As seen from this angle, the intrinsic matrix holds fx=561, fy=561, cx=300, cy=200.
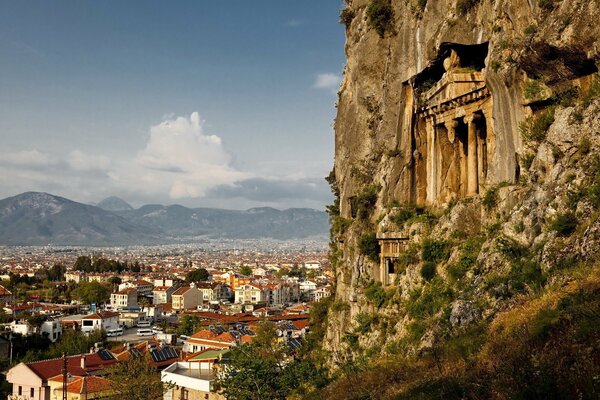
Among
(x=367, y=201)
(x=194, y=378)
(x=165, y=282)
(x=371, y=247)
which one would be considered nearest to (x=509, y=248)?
(x=371, y=247)

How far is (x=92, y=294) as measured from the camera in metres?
95.0

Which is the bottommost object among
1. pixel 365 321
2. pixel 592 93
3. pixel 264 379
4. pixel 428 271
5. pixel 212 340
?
pixel 212 340

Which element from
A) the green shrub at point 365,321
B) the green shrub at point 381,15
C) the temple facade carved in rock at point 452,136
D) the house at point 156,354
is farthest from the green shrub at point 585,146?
the house at point 156,354

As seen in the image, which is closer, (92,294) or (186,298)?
(92,294)

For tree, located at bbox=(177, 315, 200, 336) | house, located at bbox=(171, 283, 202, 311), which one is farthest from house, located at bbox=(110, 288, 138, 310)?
tree, located at bbox=(177, 315, 200, 336)

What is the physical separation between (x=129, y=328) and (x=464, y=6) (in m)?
67.0

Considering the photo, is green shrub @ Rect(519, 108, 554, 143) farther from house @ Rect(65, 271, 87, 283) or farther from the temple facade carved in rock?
house @ Rect(65, 271, 87, 283)

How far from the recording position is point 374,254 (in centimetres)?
2452

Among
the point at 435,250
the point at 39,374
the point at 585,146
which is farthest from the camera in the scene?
the point at 39,374

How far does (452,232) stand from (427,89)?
7304mm

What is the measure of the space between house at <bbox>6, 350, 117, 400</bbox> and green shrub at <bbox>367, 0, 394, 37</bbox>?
91.3 feet

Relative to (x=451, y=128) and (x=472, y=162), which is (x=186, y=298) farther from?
(x=472, y=162)

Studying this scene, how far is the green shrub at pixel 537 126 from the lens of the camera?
50.4 ft

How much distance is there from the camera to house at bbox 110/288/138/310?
9550cm
